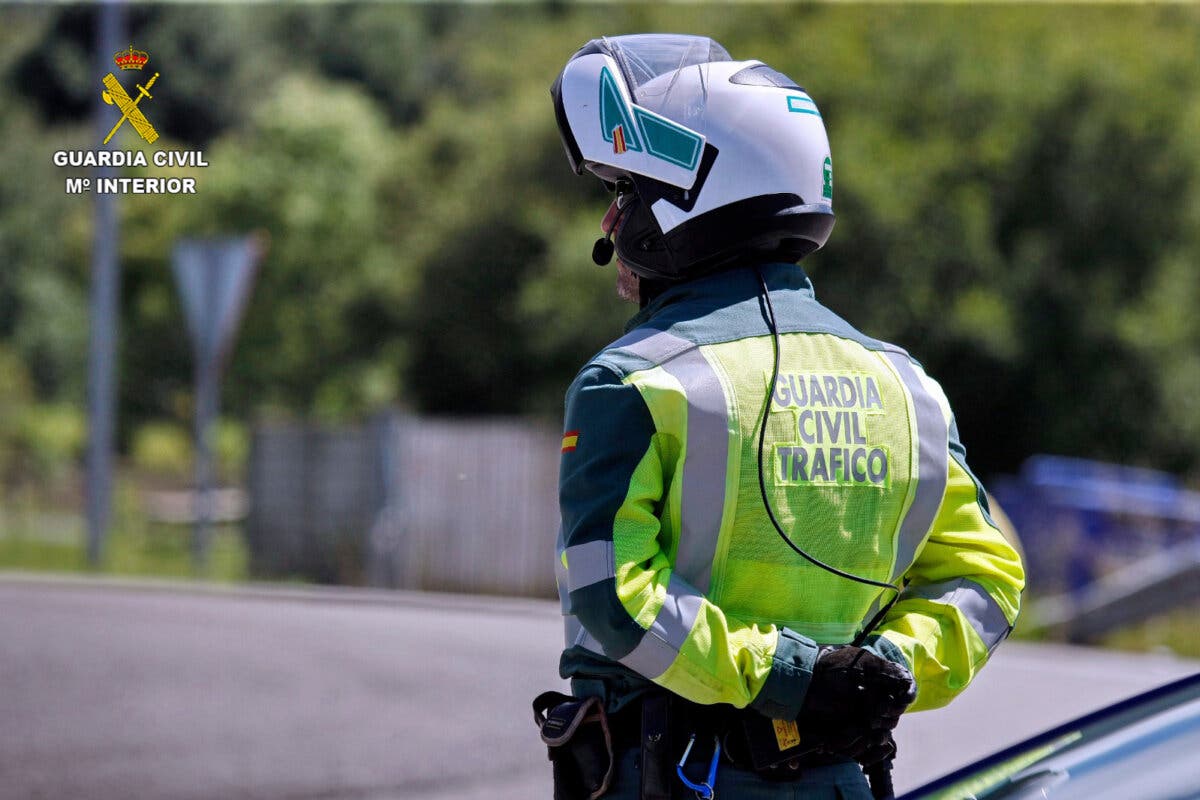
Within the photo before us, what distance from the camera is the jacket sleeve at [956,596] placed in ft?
8.12

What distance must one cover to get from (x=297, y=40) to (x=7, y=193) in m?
13.0

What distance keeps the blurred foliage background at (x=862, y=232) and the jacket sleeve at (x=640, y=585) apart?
47.1 ft

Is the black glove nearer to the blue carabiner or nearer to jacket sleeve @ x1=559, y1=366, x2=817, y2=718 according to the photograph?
jacket sleeve @ x1=559, y1=366, x2=817, y2=718

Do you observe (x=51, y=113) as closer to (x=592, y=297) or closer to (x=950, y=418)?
(x=592, y=297)

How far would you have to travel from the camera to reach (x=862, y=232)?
79.4ft

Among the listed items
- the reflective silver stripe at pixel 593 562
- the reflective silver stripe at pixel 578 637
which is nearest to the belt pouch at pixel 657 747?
the reflective silver stripe at pixel 578 637

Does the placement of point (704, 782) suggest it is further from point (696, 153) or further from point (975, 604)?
point (696, 153)

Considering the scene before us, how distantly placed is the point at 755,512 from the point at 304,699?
254 inches

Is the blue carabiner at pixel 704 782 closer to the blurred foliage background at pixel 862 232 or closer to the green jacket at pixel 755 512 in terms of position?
the green jacket at pixel 755 512

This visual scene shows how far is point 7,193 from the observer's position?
42656mm

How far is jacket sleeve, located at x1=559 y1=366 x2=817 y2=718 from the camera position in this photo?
2.21 metres

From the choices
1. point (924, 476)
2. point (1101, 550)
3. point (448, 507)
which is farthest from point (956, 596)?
point (448, 507)

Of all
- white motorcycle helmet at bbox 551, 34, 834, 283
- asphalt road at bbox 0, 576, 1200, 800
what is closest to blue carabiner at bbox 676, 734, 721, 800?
white motorcycle helmet at bbox 551, 34, 834, 283

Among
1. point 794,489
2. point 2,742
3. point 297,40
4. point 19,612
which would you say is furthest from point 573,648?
point 297,40
